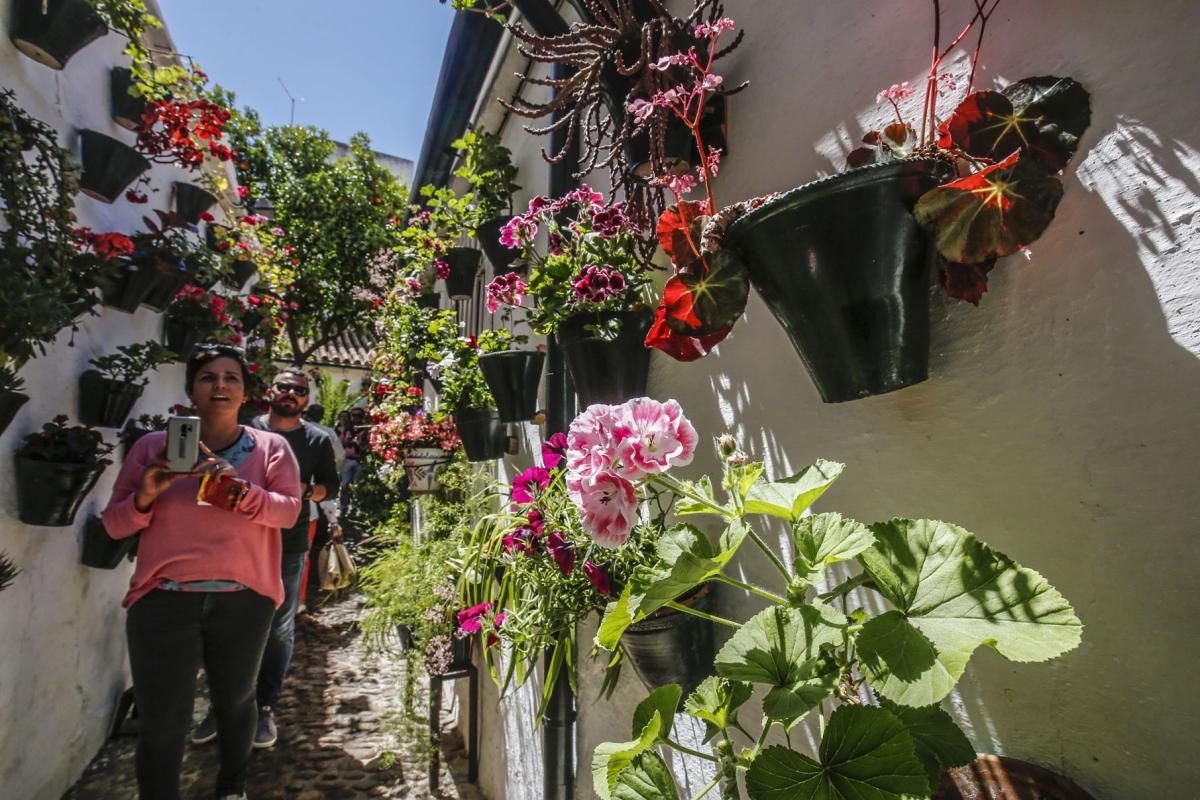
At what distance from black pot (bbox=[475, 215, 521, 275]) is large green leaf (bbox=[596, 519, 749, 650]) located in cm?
206

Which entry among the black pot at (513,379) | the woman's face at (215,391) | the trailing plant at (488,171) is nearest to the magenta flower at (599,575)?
the black pot at (513,379)

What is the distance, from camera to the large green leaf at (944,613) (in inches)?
20.2

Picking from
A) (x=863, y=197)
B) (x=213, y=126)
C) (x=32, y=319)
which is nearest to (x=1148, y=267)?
(x=863, y=197)

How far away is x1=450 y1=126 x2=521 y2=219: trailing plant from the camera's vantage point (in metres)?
2.83

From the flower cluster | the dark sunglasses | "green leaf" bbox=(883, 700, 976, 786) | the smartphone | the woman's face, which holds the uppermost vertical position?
the dark sunglasses

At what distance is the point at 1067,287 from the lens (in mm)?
700

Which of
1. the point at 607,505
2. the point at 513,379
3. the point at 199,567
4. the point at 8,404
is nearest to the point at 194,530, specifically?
the point at 199,567

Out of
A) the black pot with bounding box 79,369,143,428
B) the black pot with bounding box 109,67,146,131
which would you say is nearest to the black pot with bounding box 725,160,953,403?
the black pot with bounding box 79,369,143,428

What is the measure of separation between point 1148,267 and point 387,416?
14.7 ft

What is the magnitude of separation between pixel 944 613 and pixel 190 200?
5.26 metres

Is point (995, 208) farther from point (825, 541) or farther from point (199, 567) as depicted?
point (199, 567)

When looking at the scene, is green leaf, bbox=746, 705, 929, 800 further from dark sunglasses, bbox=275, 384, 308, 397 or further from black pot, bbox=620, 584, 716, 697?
dark sunglasses, bbox=275, 384, 308, 397

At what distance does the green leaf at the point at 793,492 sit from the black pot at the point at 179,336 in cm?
435

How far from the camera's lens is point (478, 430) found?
9.19ft
